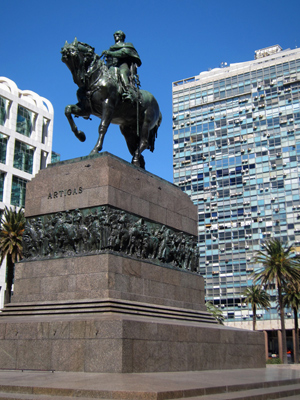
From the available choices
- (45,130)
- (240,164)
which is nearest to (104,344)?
(45,130)

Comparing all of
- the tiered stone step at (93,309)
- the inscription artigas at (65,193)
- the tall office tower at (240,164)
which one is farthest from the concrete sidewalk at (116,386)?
the tall office tower at (240,164)

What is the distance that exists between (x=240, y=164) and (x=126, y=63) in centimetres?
7135

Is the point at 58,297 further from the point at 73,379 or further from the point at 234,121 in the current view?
the point at 234,121

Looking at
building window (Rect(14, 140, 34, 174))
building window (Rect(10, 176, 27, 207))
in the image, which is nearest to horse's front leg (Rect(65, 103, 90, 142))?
building window (Rect(10, 176, 27, 207))

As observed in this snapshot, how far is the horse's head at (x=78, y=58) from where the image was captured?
17.8m

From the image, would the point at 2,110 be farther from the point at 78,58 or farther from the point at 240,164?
the point at 78,58

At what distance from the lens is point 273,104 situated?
294 feet

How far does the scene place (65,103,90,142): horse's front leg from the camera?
18906mm

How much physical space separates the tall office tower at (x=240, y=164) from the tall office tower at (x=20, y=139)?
30.7 meters

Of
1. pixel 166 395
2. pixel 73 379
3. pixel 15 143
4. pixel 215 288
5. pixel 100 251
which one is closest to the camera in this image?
pixel 166 395

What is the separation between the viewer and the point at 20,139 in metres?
68.0

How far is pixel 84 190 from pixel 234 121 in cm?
7926

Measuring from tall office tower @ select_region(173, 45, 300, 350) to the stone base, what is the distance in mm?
68856

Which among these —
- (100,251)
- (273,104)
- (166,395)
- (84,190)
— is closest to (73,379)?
(166,395)
